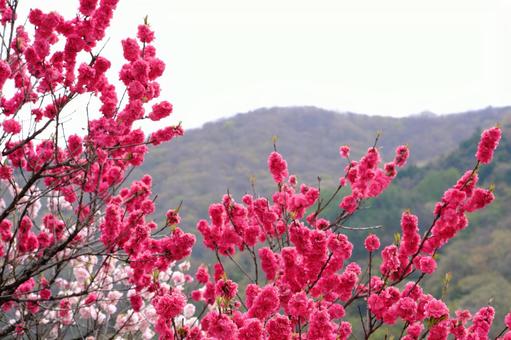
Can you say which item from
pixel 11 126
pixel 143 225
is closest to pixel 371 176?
pixel 143 225

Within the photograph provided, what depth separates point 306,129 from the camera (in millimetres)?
109125

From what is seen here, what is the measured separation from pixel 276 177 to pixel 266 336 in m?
2.41

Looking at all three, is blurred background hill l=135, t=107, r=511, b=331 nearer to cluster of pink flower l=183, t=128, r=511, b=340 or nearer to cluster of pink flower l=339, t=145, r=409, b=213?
cluster of pink flower l=339, t=145, r=409, b=213

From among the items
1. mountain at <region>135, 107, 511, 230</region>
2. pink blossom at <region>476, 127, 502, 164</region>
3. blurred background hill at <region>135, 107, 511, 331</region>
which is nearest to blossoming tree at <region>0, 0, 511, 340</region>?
pink blossom at <region>476, 127, 502, 164</region>

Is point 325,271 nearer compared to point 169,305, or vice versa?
point 169,305

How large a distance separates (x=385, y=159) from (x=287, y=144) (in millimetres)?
19744

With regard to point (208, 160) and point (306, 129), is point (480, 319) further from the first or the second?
point (306, 129)

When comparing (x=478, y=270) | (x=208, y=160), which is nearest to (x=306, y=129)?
(x=208, y=160)

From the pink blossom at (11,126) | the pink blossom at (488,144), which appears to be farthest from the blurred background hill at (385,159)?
the pink blossom at (11,126)

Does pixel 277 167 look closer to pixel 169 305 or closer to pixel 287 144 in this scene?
pixel 169 305

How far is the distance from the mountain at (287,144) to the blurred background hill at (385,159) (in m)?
0.18

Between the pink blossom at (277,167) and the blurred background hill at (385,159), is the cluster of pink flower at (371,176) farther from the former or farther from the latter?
the blurred background hill at (385,159)

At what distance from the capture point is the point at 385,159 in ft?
293

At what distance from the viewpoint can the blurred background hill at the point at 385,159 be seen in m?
34.0
